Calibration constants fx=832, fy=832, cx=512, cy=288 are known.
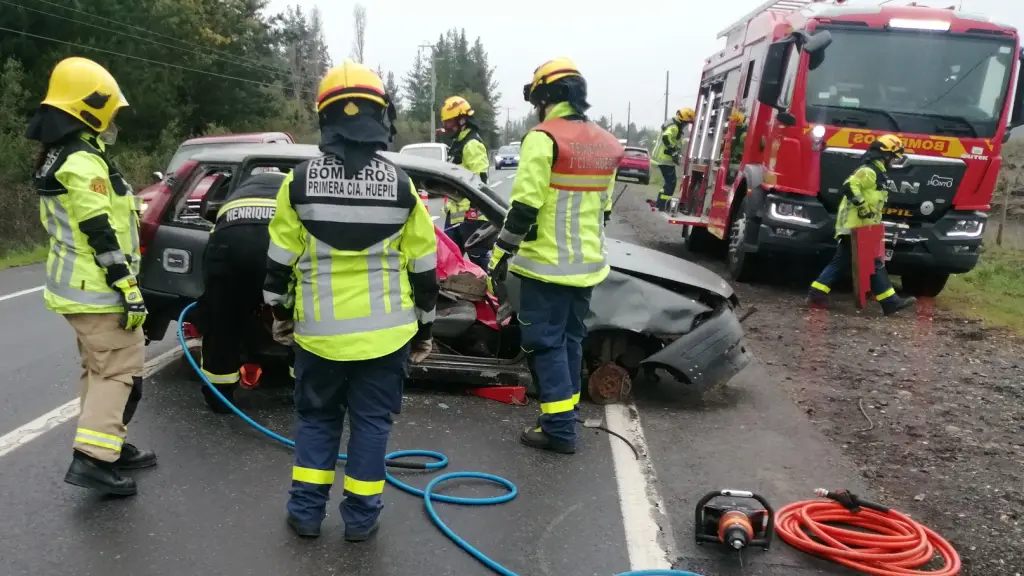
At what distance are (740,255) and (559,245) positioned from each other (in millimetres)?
6086

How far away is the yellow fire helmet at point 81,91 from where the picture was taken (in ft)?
11.4

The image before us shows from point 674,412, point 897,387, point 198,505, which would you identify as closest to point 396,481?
point 198,505

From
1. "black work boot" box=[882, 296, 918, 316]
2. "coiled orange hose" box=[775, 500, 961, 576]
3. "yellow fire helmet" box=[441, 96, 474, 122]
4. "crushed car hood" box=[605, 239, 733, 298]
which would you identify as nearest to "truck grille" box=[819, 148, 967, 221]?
"black work boot" box=[882, 296, 918, 316]

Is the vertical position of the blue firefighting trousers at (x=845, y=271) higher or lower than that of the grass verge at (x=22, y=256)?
higher

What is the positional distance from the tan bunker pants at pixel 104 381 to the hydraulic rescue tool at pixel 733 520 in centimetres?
253

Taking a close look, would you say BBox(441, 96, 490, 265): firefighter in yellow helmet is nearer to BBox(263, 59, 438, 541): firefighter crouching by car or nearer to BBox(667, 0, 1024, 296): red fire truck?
BBox(667, 0, 1024, 296): red fire truck

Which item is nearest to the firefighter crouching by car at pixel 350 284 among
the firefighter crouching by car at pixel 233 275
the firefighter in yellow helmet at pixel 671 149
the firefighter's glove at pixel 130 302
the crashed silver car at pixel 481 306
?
the firefighter's glove at pixel 130 302

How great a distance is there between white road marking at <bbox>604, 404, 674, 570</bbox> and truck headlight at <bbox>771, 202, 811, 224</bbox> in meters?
4.74

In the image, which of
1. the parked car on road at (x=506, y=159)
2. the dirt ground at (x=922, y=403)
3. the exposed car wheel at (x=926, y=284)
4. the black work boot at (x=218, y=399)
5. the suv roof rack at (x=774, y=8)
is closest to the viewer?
the dirt ground at (x=922, y=403)

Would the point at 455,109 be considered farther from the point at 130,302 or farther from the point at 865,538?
the point at 865,538

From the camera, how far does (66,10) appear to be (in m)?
21.6

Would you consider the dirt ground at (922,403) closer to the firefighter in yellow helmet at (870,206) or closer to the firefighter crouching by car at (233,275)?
the firefighter in yellow helmet at (870,206)

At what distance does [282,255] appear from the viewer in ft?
10.7

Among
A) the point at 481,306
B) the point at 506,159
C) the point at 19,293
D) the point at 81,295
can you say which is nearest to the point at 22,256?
the point at 19,293
